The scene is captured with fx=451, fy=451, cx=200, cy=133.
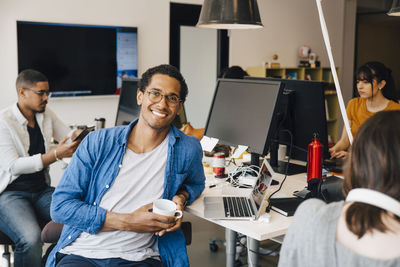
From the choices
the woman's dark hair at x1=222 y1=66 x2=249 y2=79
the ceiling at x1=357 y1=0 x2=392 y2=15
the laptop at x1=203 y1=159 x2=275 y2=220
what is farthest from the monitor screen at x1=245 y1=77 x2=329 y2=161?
the ceiling at x1=357 y1=0 x2=392 y2=15

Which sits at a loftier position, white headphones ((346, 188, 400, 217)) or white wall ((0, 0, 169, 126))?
white wall ((0, 0, 169, 126))

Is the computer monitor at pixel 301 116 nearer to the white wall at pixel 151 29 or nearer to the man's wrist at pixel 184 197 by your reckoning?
the man's wrist at pixel 184 197

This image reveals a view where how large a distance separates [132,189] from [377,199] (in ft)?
3.74

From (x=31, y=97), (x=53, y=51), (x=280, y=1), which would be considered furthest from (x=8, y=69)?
(x=280, y=1)

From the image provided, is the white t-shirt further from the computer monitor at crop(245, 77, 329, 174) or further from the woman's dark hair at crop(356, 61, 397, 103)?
the woman's dark hair at crop(356, 61, 397, 103)

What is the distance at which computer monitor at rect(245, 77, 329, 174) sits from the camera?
245 centimetres

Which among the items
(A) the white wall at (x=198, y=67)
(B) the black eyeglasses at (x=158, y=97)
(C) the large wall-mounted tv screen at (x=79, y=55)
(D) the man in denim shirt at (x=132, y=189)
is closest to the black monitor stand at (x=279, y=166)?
(D) the man in denim shirt at (x=132, y=189)

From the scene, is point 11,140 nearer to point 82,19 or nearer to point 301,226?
point 301,226

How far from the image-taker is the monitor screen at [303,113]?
245 centimetres

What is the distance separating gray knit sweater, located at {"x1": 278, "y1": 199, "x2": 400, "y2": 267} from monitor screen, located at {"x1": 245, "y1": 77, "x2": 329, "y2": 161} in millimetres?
1404

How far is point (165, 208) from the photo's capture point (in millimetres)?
1805

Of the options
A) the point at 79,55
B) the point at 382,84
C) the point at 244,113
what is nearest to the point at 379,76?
the point at 382,84

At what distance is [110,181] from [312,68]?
5676 mm

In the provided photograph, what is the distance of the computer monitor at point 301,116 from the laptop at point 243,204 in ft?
1.97
